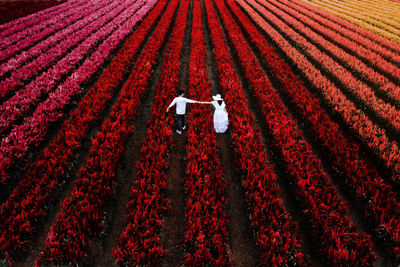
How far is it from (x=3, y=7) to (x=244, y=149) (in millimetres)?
32337

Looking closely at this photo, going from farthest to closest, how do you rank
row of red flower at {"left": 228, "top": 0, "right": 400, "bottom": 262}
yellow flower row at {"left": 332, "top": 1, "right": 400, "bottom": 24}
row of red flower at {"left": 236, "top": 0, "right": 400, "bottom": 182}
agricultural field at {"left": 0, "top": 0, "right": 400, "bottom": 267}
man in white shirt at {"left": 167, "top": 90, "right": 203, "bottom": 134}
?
yellow flower row at {"left": 332, "top": 1, "right": 400, "bottom": 24}
man in white shirt at {"left": 167, "top": 90, "right": 203, "bottom": 134}
row of red flower at {"left": 236, "top": 0, "right": 400, "bottom": 182}
row of red flower at {"left": 228, "top": 0, "right": 400, "bottom": 262}
agricultural field at {"left": 0, "top": 0, "right": 400, "bottom": 267}

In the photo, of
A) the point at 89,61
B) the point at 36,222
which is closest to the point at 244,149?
the point at 36,222

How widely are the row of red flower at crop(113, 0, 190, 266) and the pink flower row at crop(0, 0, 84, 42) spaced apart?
56.1ft

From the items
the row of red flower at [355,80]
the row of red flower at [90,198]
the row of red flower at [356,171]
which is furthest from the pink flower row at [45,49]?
the row of red flower at [355,80]

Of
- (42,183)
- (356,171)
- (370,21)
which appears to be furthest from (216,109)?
(370,21)

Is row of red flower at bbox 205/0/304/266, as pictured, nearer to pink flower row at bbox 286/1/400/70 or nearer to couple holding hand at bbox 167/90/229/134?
couple holding hand at bbox 167/90/229/134

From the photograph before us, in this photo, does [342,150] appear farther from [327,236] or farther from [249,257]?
[249,257]

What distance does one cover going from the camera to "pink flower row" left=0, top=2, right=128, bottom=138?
728 centimetres

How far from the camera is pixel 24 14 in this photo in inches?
842

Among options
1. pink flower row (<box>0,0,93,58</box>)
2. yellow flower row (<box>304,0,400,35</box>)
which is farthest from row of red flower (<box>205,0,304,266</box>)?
yellow flower row (<box>304,0,400,35</box>)

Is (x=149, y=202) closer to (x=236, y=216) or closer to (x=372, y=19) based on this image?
(x=236, y=216)

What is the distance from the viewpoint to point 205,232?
410cm

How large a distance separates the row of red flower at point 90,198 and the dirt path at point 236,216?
2.88 meters

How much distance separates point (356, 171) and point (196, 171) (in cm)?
411
